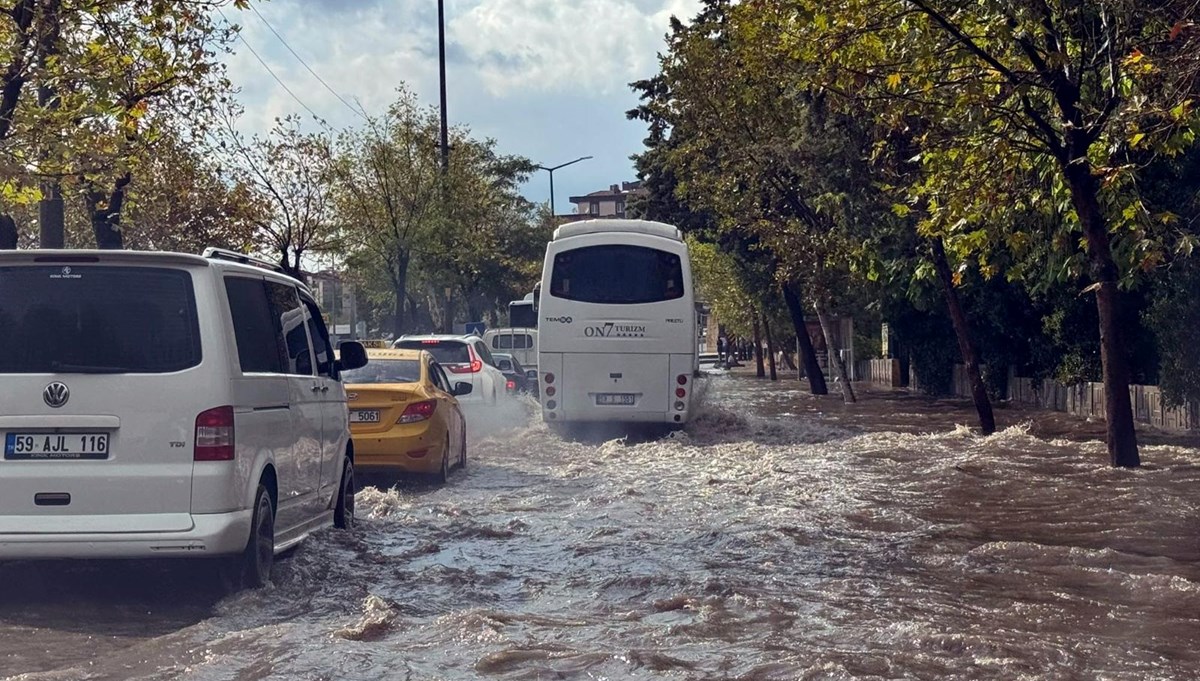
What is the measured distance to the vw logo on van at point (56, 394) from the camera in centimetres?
758

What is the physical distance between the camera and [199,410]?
25.0ft

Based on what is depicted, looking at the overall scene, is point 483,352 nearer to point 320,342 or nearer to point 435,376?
point 435,376

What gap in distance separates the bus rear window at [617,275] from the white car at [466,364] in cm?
249

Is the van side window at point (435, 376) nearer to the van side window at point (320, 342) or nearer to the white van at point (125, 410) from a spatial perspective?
the van side window at point (320, 342)

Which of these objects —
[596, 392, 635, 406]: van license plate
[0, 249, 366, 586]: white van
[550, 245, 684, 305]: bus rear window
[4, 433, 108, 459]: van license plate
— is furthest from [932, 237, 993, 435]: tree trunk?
[4, 433, 108, 459]: van license plate

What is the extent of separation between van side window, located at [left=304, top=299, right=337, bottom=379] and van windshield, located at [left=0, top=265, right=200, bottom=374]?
7.05 feet

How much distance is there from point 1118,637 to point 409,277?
2006 inches

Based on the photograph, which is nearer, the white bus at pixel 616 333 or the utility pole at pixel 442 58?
the white bus at pixel 616 333

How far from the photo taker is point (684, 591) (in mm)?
8609

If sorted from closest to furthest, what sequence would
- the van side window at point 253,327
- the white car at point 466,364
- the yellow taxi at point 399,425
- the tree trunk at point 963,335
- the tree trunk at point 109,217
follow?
1. the van side window at point 253,327
2. the yellow taxi at point 399,425
3. the tree trunk at point 963,335
4. the tree trunk at point 109,217
5. the white car at point 466,364

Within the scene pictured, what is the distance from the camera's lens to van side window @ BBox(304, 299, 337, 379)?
33.2 ft

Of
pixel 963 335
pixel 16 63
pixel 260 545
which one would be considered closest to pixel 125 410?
pixel 260 545

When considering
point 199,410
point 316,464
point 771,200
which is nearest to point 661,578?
point 316,464

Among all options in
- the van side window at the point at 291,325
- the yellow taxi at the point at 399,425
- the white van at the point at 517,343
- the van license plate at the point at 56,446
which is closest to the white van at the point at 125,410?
the van license plate at the point at 56,446
